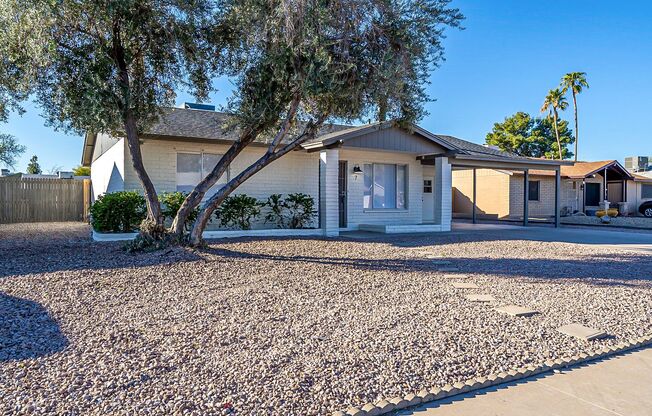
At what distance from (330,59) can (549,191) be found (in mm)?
22305

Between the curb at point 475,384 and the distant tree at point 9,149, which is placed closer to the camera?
the curb at point 475,384

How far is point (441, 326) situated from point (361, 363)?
4.29ft

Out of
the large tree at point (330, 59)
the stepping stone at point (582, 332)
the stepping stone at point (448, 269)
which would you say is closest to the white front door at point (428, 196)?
the large tree at point (330, 59)

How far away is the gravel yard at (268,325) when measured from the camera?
3.00 metres

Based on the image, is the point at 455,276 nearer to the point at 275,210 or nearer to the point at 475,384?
the point at 475,384

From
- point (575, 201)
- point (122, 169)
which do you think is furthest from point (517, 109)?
point (122, 169)

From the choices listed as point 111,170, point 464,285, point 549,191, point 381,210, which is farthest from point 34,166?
point 464,285

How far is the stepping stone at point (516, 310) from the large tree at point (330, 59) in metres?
4.08

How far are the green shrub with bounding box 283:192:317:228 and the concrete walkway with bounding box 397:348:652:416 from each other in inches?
409

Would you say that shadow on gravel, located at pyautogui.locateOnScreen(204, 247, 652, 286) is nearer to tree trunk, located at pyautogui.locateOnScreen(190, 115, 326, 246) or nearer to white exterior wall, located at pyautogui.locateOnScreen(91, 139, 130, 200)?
tree trunk, located at pyautogui.locateOnScreen(190, 115, 326, 246)

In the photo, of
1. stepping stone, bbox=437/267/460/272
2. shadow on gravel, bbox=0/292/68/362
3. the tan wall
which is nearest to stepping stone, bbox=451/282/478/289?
stepping stone, bbox=437/267/460/272

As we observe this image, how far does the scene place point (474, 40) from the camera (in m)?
13.7

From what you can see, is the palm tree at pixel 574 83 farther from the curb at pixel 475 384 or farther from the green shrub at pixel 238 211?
the curb at pixel 475 384

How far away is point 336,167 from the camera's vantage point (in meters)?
13.0
